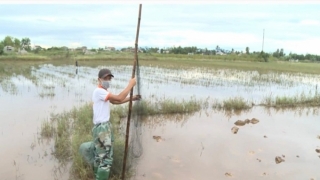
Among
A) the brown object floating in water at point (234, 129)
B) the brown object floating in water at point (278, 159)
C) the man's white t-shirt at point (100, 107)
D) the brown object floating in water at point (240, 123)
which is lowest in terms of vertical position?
the brown object floating in water at point (278, 159)

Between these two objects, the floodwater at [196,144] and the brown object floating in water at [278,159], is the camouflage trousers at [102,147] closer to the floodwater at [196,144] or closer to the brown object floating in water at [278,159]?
the floodwater at [196,144]

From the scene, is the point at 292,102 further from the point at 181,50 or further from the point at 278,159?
the point at 181,50

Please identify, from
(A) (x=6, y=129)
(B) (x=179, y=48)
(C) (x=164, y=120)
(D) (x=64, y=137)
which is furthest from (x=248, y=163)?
(B) (x=179, y=48)

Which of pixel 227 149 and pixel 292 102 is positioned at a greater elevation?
pixel 292 102

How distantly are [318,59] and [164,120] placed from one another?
220ft

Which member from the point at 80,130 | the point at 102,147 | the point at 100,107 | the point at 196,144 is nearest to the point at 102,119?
the point at 100,107

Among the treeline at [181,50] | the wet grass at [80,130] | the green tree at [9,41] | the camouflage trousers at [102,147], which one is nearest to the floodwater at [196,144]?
the wet grass at [80,130]

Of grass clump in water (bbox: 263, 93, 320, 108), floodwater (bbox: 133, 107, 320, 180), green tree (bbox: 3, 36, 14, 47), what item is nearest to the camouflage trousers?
floodwater (bbox: 133, 107, 320, 180)

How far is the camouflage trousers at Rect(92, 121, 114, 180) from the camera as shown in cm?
330

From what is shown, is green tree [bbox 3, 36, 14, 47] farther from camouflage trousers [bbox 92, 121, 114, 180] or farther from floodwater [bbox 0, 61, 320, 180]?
camouflage trousers [bbox 92, 121, 114, 180]

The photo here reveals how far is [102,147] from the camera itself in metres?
3.34

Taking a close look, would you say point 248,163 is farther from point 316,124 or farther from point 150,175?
point 316,124

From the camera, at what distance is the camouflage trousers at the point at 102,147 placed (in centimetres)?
330

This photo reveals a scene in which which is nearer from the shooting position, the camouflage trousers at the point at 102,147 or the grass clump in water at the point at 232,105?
the camouflage trousers at the point at 102,147
